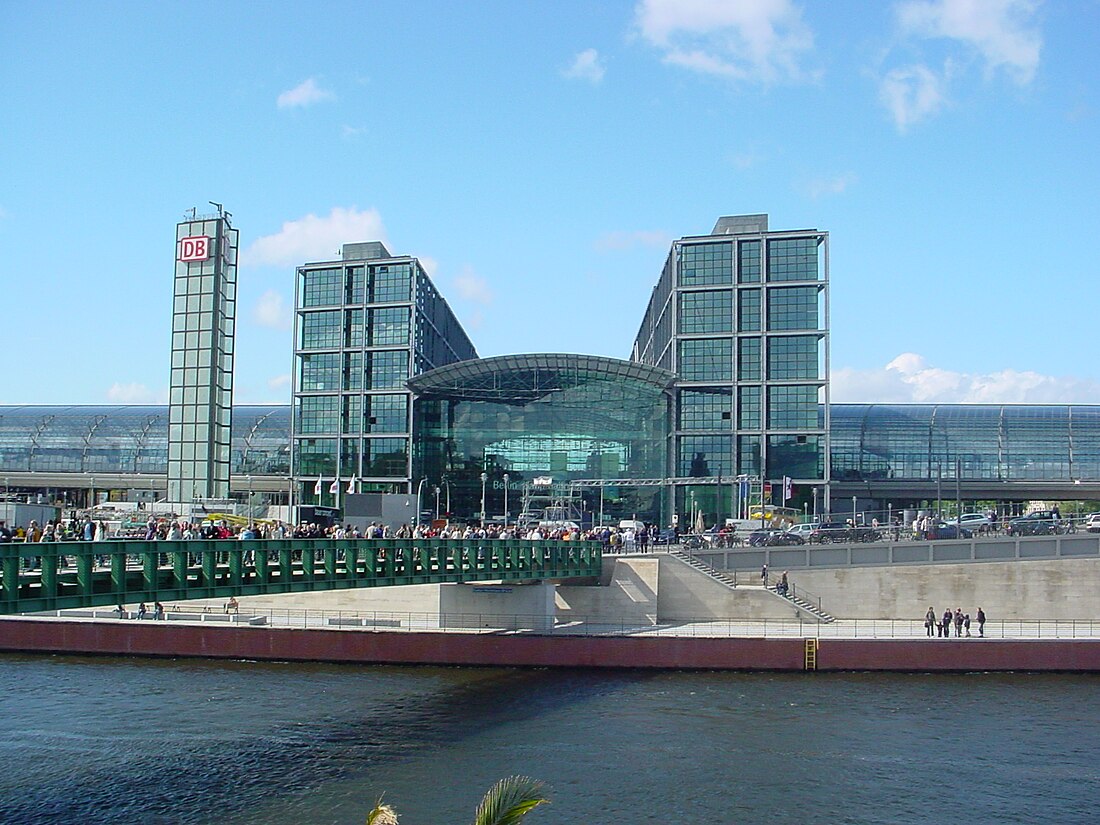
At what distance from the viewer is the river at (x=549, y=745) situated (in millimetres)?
32062

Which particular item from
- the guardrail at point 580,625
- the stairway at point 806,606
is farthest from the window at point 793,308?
the guardrail at point 580,625

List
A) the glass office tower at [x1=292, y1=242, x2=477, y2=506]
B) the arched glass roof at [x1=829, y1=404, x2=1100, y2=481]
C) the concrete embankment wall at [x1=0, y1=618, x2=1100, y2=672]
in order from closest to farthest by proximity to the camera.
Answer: the concrete embankment wall at [x1=0, y1=618, x2=1100, y2=672], the glass office tower at [x1=292, y1=242, x2=477, y2=506], the arched glass roof at [x1=829, y1=404, x2=1100, y2=481]

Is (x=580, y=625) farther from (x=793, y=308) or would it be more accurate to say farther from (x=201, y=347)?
(x=793, y=308)

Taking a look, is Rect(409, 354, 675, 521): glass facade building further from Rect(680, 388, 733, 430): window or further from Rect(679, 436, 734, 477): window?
Rect(679, 436, 734, 477): window

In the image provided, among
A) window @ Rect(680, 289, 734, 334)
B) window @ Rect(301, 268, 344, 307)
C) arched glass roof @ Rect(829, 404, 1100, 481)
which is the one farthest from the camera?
arched glass roof @ Rect(829, 404, 1100, 481)

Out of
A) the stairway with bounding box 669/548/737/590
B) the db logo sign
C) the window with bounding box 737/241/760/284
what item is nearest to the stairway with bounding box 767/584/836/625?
the stairway with bounding box 669/548/737/590

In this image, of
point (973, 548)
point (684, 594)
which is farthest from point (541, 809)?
point (973, 548)

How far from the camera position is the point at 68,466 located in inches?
→ 6156

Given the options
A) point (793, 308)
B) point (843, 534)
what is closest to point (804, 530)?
point (843, 534)

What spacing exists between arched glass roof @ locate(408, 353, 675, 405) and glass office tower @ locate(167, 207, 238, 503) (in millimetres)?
29634

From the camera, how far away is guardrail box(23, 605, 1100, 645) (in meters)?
59.9

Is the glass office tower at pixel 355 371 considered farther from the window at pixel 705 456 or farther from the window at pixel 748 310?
the window at pixel 748 310

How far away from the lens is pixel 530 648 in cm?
5744

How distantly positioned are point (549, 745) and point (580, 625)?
25945mm
